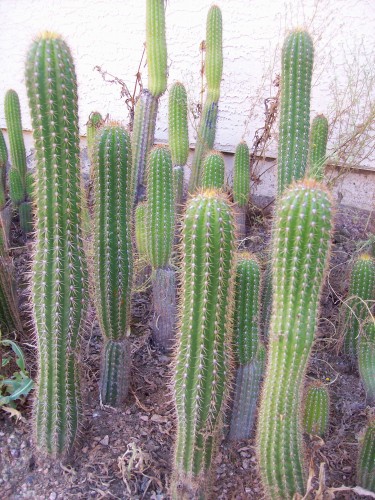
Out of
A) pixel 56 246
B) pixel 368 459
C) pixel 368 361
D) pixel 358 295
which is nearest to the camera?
pixel 56 246

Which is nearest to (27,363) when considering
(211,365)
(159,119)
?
(211,365)

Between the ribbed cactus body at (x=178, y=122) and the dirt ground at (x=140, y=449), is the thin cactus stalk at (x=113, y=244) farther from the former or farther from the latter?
the ribbed cactus body at (x=178, y=122)

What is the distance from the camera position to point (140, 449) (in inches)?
94.9

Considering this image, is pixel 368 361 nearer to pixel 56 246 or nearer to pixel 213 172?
pixel 213 172

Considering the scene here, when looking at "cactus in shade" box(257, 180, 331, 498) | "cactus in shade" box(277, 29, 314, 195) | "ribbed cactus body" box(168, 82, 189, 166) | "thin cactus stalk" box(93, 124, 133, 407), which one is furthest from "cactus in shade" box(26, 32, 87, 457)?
"ribbed cactus body" box(168, 82, 189, 166)

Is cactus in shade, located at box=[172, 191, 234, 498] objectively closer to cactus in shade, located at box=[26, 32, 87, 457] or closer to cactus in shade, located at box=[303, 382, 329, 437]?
cactus in shade, located at box=[26, 32, 87, 457]

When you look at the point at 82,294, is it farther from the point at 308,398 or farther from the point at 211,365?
the point at 308,398

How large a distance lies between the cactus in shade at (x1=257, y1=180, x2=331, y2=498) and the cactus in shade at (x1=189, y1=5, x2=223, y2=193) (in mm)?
2861

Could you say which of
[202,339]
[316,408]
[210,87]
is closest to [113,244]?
[202,339]

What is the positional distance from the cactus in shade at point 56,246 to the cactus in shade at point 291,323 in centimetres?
92

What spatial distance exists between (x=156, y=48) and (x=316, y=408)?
3335 millimetres

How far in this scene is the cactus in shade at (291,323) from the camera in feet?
5.78

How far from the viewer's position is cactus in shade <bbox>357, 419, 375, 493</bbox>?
7.65 feet

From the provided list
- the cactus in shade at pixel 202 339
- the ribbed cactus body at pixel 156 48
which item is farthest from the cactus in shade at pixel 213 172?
the cactus in shade at pixel 202 339
